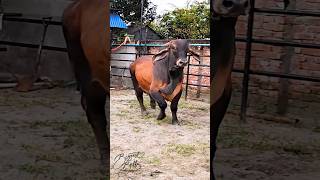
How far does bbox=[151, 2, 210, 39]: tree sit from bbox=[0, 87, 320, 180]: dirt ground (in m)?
0.18

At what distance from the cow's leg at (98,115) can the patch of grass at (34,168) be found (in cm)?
20

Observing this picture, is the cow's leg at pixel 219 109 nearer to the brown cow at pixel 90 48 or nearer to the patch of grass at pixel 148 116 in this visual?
the brown cow at pixel 90 48

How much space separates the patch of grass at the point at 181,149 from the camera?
3.21 ft

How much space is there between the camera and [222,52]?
30.3 inches

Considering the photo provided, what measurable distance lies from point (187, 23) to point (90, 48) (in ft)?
0.82

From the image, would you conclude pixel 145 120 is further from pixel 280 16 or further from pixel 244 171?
pixel 280 16

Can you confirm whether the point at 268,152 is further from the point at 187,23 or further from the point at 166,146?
the point at 187,23

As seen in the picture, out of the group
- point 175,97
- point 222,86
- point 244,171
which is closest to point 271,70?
point 222,86

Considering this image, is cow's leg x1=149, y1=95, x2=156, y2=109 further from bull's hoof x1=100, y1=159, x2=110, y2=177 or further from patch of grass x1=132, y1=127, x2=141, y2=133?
bull's hoof x1=100, y1=159, x2=110, y2=177

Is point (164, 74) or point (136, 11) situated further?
point (164, 74)

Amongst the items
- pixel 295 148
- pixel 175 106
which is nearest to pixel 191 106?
pixel 175 106

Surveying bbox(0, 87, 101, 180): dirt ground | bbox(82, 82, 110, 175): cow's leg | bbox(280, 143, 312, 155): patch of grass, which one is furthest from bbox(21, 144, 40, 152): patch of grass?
bbox(280, 143, 312, 155): patch of grass

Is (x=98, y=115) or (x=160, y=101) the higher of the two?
(x=98, y=115)

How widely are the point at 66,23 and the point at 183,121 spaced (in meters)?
0.45
